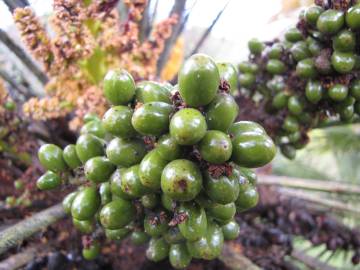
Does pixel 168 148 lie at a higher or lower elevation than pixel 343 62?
higher

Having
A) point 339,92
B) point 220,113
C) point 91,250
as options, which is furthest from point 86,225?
point 339,92

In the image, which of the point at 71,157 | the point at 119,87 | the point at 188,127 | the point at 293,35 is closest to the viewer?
the point at 188,127

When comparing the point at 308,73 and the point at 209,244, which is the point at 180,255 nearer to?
the point at 209,244

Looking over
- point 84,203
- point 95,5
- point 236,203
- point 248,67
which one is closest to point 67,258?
point 84,203

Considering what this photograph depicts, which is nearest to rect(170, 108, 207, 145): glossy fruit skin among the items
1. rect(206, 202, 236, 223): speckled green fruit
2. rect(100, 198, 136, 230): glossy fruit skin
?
rect(206, 202, 236, 223): speckled green fruit

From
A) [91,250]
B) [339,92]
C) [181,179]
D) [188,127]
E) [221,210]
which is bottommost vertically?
[91,250]

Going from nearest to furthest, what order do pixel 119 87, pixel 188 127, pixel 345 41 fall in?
pixel 188 127 < pixel 119 87 < pixel 345 41

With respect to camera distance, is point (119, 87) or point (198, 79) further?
point (119, 87)
